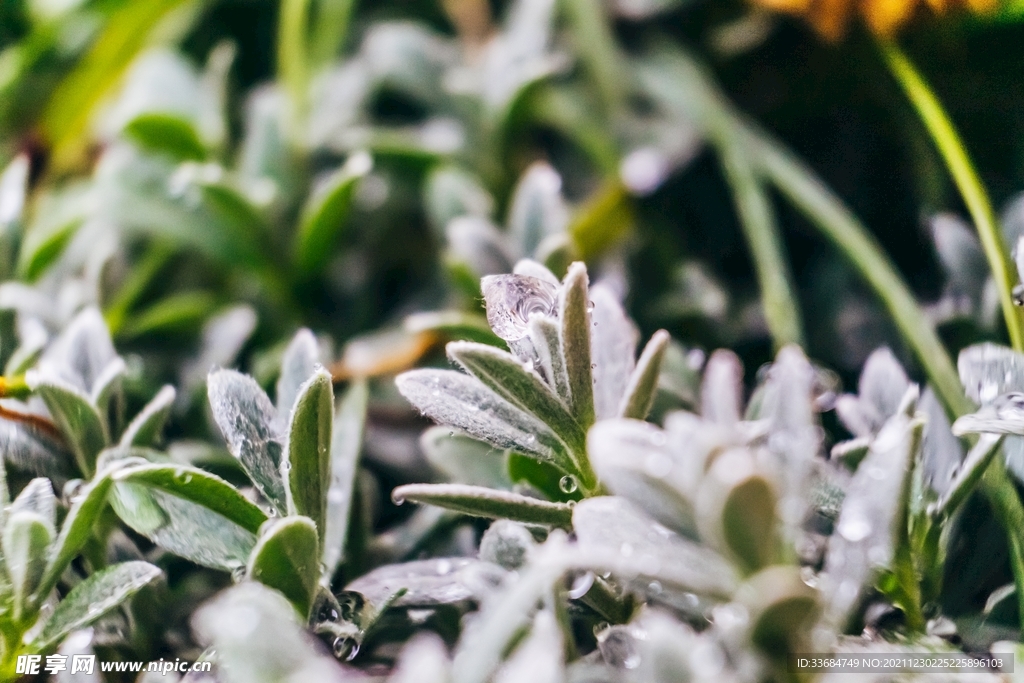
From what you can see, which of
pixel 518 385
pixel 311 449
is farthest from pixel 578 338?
pixel 311 449

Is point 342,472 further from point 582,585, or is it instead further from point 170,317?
point 170,317

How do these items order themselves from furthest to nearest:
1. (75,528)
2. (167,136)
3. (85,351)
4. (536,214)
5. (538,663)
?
Result: (167,136) → (536,214) → (85,351) → (75,528) → (538,663)

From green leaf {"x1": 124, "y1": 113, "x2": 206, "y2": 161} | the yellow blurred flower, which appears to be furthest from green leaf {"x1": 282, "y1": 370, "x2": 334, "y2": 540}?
the yellow blurred flower

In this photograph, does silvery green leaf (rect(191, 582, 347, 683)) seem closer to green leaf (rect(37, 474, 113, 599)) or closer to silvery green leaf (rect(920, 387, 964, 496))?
green leaf (rect(37, 474, 113, 599))

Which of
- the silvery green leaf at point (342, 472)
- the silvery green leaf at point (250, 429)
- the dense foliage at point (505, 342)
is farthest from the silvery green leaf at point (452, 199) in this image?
the silvery green leaf at point (250, 429)

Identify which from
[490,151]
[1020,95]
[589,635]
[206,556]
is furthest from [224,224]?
[1020,95]

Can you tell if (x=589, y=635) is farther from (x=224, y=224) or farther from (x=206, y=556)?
(x=224, y=224)
